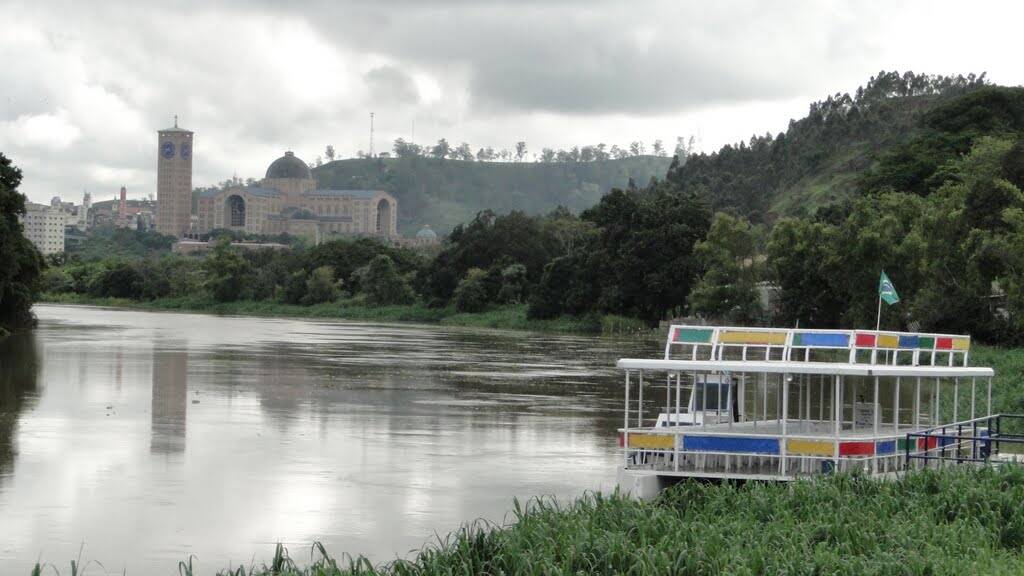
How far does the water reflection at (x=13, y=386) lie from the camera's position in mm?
24609

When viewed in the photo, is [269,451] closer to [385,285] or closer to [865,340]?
[865,340]

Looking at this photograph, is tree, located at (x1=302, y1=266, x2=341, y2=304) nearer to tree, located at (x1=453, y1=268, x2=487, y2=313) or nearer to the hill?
tree, located at (x1=453, y1=268, x2=487, y2=313)

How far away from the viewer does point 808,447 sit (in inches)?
745

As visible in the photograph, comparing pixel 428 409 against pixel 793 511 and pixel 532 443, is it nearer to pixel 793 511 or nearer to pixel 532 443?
pixel 532 443

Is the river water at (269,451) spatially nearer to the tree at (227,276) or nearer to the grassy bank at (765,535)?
the grassy bank at (765,535)

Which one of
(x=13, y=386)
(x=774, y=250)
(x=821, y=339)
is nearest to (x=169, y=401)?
(x=13, y=386)

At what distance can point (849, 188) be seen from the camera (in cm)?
11812

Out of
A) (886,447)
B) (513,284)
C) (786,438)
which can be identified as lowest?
(886,447)

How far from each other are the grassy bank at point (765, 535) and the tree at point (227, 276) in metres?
121

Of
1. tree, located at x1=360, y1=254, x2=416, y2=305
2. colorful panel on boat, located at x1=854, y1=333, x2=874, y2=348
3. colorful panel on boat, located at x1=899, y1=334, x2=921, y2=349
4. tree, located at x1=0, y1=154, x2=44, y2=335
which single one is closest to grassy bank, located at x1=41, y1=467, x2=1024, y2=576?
colorful panel on boat, located at x1=854, y1=333, x2=874, y2=348

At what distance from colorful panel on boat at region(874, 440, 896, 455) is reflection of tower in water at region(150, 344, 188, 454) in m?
13.2

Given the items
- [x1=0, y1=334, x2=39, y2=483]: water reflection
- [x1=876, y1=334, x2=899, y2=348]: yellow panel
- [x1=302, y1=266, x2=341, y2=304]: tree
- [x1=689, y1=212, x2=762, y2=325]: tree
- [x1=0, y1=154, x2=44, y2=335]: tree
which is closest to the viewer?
[x1=876, y1=334, x2=899, y2=348]: yellow panel

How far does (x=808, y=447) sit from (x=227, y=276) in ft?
398

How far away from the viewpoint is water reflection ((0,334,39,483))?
80.7ft
